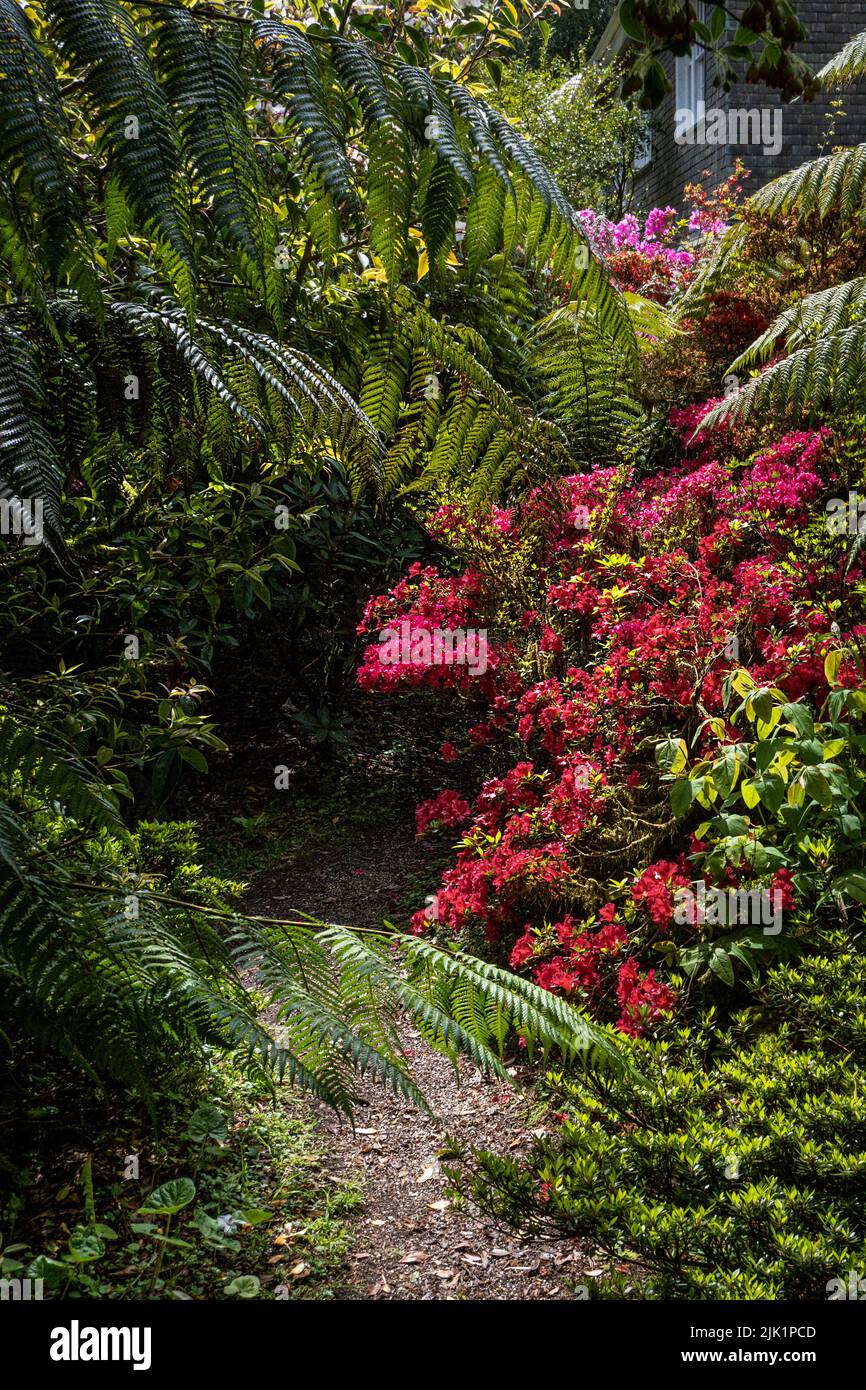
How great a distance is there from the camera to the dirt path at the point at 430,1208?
2.15 meters

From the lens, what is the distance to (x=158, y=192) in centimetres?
107

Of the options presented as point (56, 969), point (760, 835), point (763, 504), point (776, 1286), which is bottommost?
point (776, 1286)

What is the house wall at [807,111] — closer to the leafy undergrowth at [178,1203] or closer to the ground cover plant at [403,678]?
the ground cover plant at [403,678]

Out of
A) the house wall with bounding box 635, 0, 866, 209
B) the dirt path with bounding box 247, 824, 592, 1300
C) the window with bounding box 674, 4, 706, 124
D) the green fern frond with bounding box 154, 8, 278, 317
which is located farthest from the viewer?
the window with bounding box 674, 4, 706, 124

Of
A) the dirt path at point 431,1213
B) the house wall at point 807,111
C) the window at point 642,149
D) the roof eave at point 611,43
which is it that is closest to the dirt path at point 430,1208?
the dirt path at point 431,1213

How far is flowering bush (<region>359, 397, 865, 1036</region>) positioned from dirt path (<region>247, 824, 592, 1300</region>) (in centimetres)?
42

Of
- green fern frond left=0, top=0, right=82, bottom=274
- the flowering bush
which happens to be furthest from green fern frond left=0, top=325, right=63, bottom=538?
the flowering bush

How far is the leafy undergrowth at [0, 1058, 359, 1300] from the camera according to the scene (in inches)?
79.5

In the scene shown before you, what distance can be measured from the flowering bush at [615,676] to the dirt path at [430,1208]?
0.42 meters

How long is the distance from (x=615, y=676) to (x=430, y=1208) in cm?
190

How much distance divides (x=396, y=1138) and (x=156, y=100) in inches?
101

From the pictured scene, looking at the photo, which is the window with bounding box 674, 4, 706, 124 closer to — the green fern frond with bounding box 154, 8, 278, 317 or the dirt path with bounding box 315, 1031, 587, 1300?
the dirt path with bounding box 315, 1031, 587, 1300
